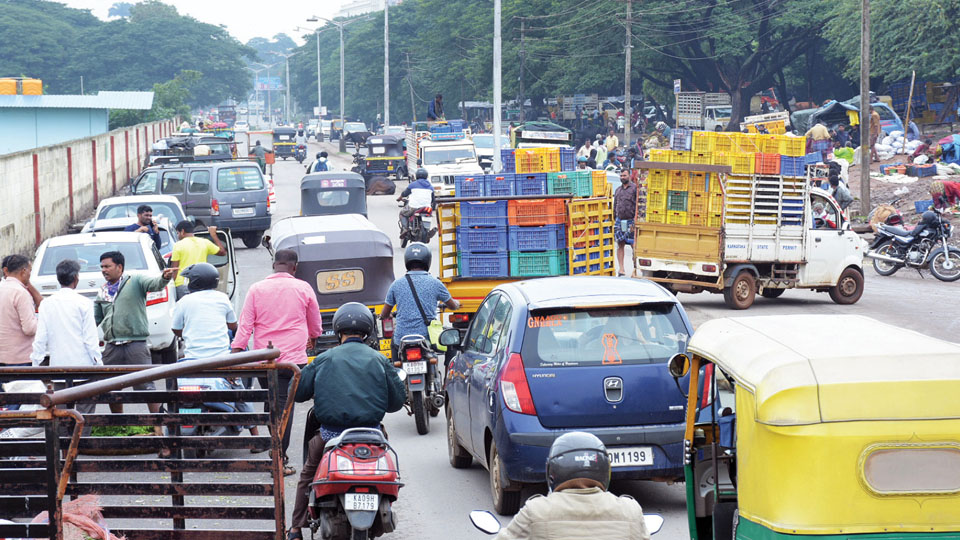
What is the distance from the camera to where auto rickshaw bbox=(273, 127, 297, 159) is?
70.2m

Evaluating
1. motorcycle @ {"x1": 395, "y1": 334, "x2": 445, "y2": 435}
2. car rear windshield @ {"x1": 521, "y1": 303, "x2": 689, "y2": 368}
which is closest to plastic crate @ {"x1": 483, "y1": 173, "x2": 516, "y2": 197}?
motorcycle @ {"x1": 395, "y1": 334, "x2": 445, "y2": 435}

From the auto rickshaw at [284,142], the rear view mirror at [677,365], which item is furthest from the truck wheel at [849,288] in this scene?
the auto rickshaw at [284,142]

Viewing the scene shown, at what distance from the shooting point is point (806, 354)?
14.5 ft

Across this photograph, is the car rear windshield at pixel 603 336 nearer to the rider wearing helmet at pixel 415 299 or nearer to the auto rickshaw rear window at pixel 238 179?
the rider wearing helmet at pixel 415 299

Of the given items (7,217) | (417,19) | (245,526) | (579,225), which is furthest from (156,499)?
(417,19)

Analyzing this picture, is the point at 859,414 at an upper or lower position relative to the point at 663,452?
upper

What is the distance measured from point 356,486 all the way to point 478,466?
11.8ft

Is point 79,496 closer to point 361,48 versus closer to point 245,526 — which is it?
point 245,526

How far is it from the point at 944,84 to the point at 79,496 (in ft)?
149

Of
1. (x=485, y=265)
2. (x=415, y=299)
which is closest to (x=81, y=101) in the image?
(x=485, y=265)

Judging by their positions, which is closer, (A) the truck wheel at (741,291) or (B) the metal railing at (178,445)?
(B) the metal railing at (178,445)

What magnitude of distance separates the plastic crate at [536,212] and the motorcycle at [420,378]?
394 cm

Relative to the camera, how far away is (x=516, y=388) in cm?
743

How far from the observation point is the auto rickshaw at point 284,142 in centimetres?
7025
